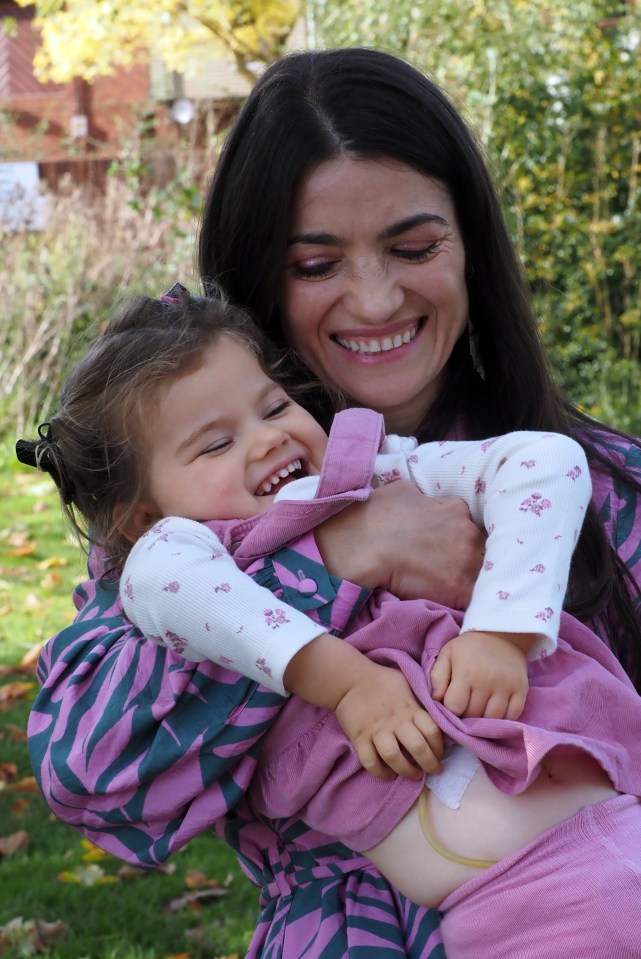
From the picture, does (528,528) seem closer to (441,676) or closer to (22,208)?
(441,676)

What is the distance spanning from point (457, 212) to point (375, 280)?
0.25m

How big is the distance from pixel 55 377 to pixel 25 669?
4207 millimetres

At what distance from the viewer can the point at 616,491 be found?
226 centimetres

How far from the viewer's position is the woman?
1850mm

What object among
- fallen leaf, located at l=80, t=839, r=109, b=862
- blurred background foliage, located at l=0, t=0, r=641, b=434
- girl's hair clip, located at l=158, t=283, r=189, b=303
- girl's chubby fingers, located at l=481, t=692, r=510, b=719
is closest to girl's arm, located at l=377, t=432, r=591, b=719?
girl's chubby fingers, located at l=481, t=692, r=510, b=719

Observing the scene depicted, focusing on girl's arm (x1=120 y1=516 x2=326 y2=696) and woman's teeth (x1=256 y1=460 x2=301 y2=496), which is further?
woman's teeth (x1=256 y1=460 x2=301 y2=496)

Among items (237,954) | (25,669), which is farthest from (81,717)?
(25,669)

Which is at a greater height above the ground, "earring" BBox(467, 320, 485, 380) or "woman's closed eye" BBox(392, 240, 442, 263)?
"woman's closed eye" BBox(392, 240, 442, 263)

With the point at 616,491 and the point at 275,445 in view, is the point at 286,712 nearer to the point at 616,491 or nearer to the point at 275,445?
the point at 275,445

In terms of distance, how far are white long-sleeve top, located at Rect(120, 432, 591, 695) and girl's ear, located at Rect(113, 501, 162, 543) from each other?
0.81 feet

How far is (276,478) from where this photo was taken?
7.01ft

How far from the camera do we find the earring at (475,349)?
8.38 feet

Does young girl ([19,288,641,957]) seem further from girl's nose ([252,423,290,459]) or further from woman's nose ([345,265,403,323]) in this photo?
woman's nose ([345,265,403,323])

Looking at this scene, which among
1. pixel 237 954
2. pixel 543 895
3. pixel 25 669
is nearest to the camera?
pixel 543 895
